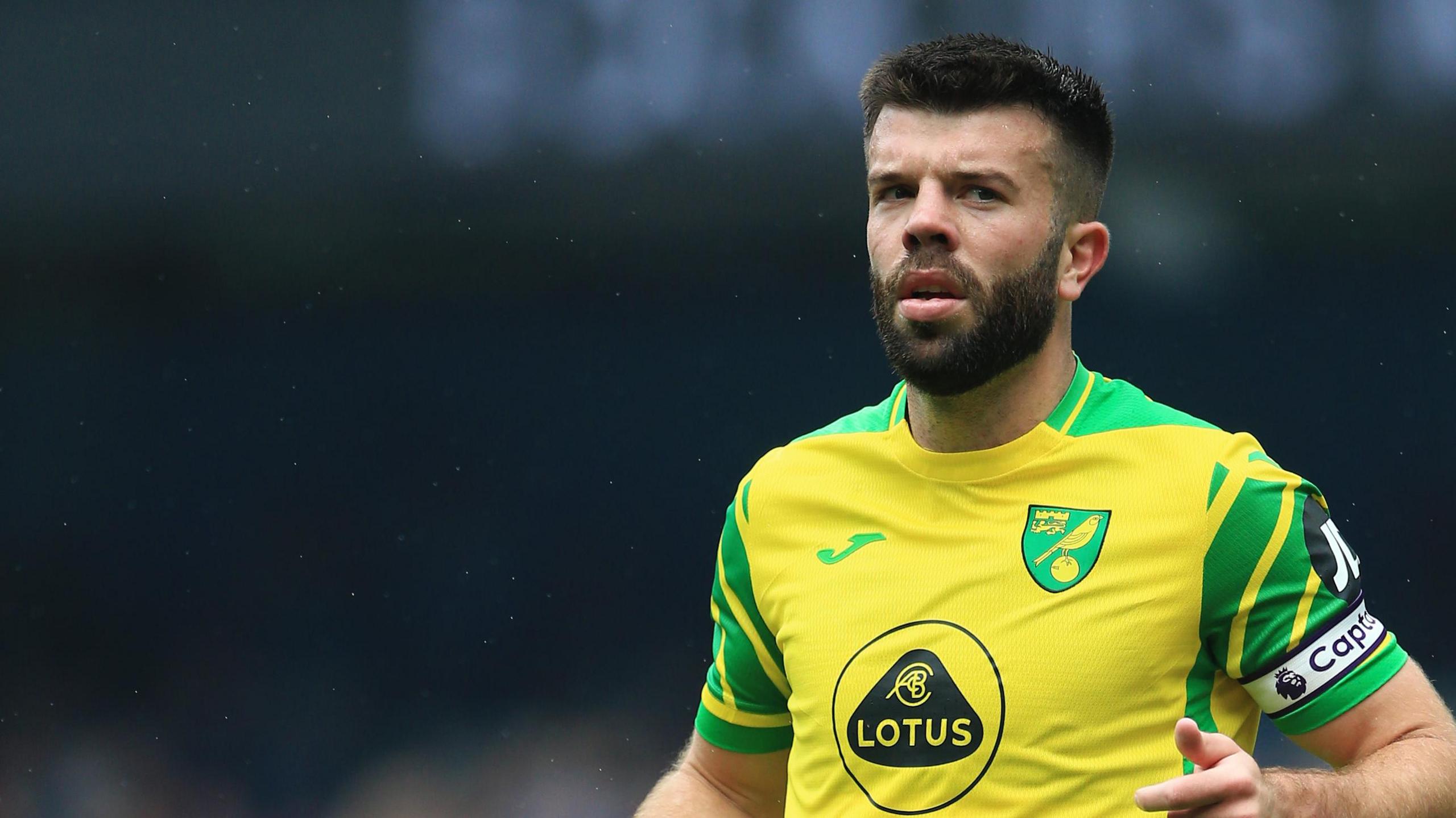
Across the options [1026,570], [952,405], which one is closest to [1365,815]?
[1026,570]

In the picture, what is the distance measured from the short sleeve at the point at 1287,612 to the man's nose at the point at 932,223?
17.1 inches

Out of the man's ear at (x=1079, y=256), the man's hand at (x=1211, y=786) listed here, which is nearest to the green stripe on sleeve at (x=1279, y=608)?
the man's hand at (x=1211, y=786)

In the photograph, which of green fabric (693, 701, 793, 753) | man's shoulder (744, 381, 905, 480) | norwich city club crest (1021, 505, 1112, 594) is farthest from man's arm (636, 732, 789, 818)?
norwich city club crest (1021, 505, 1112, 594)

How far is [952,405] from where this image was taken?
6.59ft

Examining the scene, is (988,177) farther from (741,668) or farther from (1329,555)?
(741,668)

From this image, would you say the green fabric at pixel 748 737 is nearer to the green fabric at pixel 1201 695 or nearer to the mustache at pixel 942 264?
the green fabric at pixel 1201 695

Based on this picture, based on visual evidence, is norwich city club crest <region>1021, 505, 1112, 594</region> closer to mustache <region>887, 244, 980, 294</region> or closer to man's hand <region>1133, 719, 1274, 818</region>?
mustache <region>887, 244, 980, 294</region>

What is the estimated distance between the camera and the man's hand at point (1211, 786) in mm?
1461

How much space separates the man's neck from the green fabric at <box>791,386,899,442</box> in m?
0.12

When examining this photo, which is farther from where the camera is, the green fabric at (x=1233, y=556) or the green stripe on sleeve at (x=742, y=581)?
the green stripe on sleeve at (x=742, y=581)

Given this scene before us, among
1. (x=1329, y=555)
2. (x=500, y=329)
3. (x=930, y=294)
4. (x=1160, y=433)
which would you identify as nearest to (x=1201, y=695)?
(x=1329, y=555)

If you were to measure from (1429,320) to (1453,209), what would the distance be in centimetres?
33

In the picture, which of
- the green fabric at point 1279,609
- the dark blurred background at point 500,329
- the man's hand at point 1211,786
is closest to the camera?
the man's hand at point 1211,786

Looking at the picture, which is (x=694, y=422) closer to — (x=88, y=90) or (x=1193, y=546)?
(x=88, y=90)
